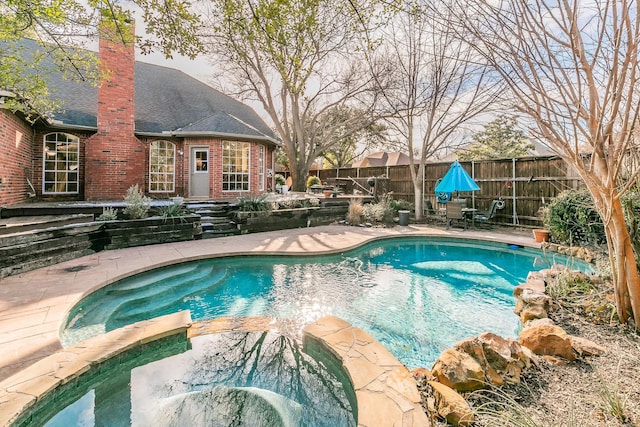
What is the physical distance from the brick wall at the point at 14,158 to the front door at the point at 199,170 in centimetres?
484

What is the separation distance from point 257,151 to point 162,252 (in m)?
7.85

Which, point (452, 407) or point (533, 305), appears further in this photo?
point (533, 305)

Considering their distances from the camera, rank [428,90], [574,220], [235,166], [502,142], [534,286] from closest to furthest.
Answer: [534,286]
[574,220]
[428,90]
[235,166]
[502,142]

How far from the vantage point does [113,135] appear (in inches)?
406

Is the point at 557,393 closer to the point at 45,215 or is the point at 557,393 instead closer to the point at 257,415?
the point at 257,415

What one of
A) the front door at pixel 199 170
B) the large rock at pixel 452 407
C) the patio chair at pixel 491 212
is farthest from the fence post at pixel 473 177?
the large rock at pixel 452 407

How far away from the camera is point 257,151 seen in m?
13.6

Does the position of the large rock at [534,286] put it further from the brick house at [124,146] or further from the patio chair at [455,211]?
the brick house at [124,146]

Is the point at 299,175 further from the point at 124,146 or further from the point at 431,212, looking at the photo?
the point at 124,146

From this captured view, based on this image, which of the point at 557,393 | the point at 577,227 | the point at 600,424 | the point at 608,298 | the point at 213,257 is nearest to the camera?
the point at 600,424

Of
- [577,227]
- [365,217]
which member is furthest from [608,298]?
[365,217]

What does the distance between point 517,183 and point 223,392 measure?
11.2 meters

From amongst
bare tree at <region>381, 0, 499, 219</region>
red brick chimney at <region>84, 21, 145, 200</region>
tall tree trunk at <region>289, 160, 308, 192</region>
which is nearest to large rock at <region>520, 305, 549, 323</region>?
bare tree at <region>381, 0, 499, 219</region>

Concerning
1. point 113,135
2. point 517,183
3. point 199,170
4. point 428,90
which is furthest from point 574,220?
point 113,135
